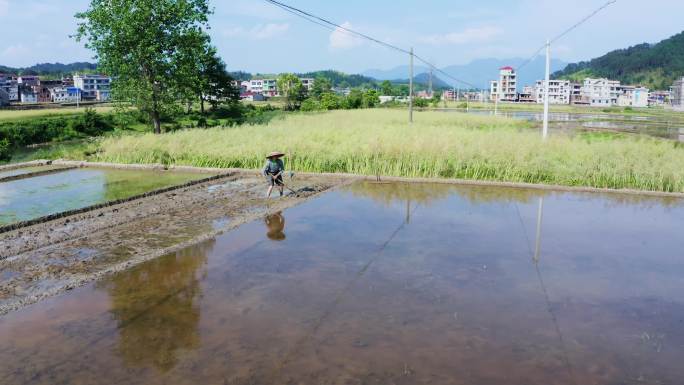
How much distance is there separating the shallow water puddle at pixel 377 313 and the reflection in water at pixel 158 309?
0.02 meters

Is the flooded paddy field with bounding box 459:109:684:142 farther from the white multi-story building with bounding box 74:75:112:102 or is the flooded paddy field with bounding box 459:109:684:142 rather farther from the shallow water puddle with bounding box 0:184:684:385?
the white multi-story building with bounding box 74:75:112:102

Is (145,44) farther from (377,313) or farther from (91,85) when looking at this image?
(91,85)

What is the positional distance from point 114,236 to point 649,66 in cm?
15707

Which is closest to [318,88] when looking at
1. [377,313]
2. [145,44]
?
[145,44]

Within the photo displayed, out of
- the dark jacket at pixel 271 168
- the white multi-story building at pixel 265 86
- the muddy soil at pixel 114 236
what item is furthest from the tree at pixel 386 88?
the dark jacket at pixel 271 168

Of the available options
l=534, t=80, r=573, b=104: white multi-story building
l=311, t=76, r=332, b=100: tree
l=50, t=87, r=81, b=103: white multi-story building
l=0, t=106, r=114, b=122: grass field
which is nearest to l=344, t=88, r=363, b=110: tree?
l=311, t=76, r=332, b=100: tree

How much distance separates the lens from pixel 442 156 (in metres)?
13.4

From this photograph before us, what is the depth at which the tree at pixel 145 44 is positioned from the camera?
21672mm

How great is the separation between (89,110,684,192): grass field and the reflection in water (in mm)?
7808

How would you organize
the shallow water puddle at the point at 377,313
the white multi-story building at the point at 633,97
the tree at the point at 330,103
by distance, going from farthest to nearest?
1. the white multi-story building at the point at 633,97
2. the tree at the point at 330,103
3. the shallow water puddle at the point at 377,313

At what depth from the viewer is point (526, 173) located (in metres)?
12.5

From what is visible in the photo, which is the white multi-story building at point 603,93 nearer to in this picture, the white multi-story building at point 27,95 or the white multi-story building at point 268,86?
the white multi-story building at point 268,86

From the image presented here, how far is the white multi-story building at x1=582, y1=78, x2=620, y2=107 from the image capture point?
104 metres

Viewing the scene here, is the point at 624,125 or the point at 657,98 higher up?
the point at 657,98
